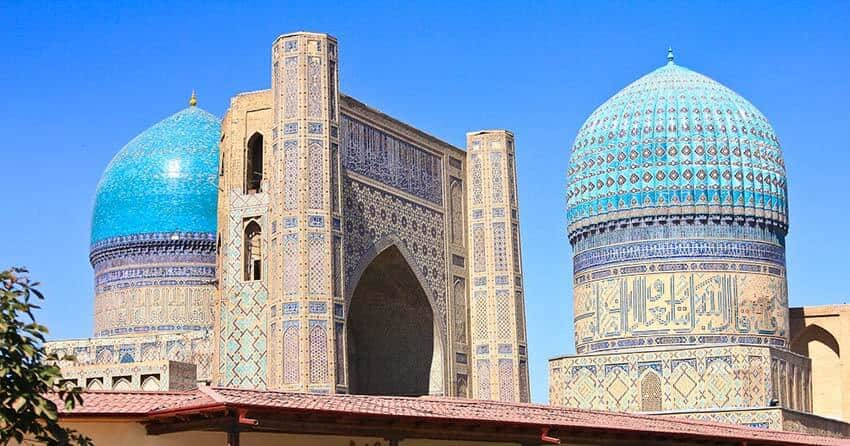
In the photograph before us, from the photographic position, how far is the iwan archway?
23078 millimetres

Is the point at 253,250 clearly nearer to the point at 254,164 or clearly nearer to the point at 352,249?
the point at 352,249

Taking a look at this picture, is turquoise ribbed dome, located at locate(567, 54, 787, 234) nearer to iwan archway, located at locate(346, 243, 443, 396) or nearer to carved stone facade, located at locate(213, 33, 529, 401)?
carved stone facade, located at locate(213, 33, 529, 401)

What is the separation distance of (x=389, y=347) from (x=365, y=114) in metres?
4.17

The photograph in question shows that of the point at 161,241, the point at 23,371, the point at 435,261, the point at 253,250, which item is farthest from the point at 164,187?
the point at 23,371

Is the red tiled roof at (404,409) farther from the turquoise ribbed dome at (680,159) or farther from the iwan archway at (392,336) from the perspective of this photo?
the turquoise ribbed dome at (680,159)

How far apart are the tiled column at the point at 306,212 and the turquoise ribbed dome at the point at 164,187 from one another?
6722 millimetres

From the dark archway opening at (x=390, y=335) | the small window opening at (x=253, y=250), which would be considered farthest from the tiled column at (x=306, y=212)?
the dark archway opening at (x=390, y=335)

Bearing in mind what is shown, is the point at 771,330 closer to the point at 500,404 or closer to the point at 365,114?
the point at 365,114

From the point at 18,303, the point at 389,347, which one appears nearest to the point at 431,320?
the point at 389,347

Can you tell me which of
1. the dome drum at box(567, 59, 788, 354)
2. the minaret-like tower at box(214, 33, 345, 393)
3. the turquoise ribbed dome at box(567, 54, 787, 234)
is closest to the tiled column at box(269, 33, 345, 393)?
the minaret-like tower at box(214, 33, 345, 393)

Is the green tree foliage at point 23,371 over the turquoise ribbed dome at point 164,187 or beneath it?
beneath

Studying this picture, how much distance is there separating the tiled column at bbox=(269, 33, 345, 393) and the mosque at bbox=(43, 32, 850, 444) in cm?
3

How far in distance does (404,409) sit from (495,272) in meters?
10.7

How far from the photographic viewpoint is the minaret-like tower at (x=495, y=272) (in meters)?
23.4
